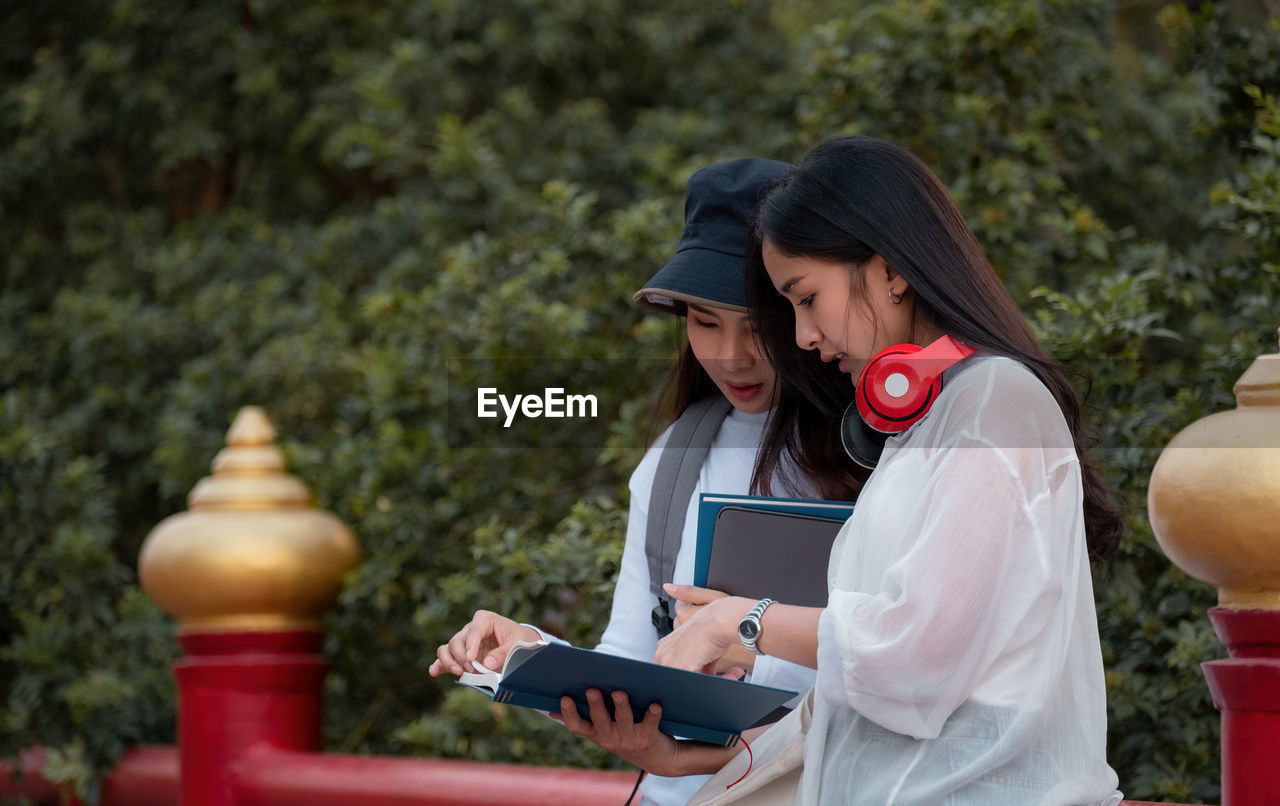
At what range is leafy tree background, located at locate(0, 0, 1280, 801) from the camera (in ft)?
10.4

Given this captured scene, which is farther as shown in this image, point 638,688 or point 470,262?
point 470,262

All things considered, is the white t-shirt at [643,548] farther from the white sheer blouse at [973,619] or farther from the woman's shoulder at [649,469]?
the white sheer blouse at [973,619]

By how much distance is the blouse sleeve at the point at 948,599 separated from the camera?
1347 millimetres

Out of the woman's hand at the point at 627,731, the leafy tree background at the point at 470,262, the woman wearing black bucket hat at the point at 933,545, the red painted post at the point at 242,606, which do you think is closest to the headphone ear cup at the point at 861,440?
the woman wearing black bucket hat at the point at 933,545

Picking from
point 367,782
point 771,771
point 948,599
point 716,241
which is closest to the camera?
point 948,599

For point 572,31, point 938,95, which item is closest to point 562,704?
point 938,95

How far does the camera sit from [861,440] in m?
1.66

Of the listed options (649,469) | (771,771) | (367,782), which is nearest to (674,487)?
(649,469)

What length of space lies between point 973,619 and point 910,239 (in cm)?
45

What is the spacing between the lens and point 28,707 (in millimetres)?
3914

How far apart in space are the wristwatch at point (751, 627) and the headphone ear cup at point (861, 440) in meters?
0.24

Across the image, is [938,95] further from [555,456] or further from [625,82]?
[625,82]

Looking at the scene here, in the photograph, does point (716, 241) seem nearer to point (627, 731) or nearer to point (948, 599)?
point (627, 731)

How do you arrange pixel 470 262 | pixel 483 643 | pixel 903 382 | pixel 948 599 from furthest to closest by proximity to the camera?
pixel 470 262, pixel 483 643, pixel 903 382, pixel 948 599
